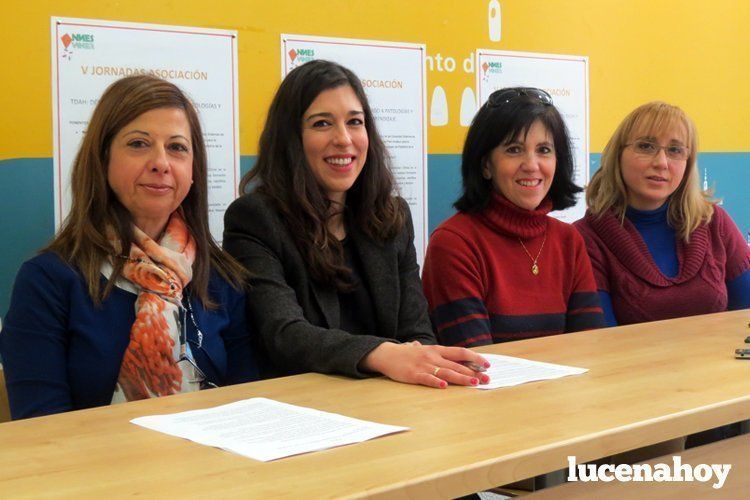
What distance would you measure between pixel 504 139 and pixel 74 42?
1.39 meters

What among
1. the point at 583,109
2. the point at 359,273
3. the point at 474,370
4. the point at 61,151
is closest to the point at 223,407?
the point at 474,370

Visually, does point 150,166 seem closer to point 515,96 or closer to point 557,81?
point 515,96

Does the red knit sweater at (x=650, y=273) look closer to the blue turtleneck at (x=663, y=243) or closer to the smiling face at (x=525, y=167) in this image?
the blue turtleneck at (x=663, y=243)

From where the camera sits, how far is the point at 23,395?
6.41 ft

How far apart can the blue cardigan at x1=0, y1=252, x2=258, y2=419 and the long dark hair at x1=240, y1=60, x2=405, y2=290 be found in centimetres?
49

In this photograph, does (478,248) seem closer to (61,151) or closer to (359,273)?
(359,273)

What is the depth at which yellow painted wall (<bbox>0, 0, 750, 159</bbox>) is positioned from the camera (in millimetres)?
2873

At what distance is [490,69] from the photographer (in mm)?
4016

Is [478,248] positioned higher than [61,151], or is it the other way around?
[61,151]

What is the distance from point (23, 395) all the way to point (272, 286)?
615 millimetres

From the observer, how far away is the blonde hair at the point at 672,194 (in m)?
3.24

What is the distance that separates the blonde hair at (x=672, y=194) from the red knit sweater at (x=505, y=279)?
1.39 feet

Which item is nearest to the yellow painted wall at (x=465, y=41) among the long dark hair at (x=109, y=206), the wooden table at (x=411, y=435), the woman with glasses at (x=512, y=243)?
the long dark hair at (x=109, y=206)

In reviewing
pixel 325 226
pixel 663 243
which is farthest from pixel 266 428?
pixel 663 243
